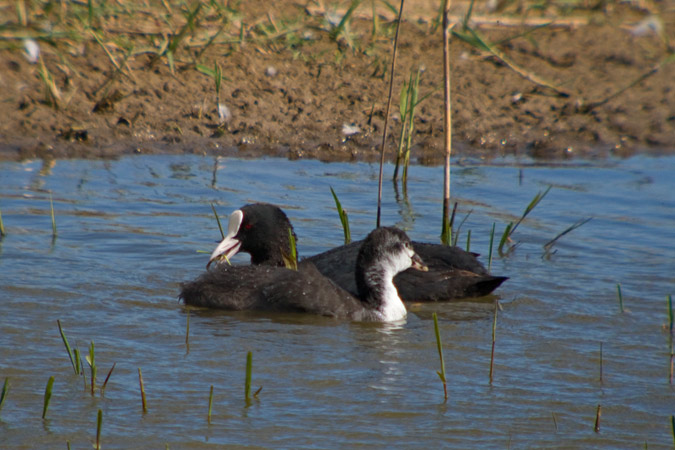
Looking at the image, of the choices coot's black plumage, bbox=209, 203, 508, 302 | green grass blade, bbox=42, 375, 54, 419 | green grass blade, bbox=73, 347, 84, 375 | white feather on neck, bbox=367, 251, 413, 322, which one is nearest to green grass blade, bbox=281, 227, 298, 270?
coot's black plumage, bbox=209, 203, 508, 302

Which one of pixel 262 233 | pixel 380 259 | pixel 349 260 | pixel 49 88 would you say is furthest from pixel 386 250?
pixel 49 88

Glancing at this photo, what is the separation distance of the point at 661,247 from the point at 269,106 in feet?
16.5

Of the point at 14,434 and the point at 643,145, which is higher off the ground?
the point at 643,145

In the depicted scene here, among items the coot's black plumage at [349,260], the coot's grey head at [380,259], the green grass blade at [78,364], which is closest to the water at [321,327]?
the green grass blade at [78,364]

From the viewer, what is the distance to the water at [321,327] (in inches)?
183

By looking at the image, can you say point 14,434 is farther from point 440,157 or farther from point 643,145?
point 643,145

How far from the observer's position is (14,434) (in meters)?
4.37

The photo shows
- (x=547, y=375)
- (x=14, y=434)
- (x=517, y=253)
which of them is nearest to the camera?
(x=14, y=434)

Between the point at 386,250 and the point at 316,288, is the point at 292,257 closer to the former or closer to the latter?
the point at 316,288

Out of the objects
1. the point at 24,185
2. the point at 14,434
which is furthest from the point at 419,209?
the point at 14,434

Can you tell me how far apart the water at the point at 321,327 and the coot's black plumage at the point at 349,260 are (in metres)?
0.18

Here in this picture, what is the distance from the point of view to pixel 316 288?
655 cm

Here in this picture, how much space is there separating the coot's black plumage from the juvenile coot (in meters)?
0.31

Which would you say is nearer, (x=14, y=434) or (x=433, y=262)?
(x=14, y=434)
